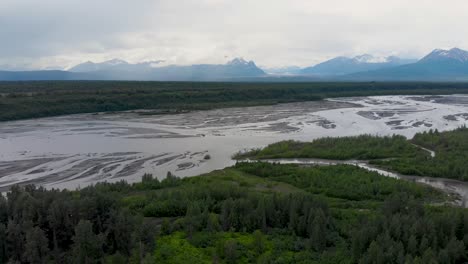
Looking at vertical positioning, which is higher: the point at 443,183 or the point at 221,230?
the point at 221,230

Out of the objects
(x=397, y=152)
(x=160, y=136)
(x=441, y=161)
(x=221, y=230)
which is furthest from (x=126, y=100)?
(x=221, y=230)

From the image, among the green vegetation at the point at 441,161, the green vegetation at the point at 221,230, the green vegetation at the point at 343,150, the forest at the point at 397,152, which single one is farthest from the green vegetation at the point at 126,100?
the green vegetation at the point at 221,230

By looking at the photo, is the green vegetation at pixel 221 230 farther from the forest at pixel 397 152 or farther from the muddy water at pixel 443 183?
the forest at pixel 397 152

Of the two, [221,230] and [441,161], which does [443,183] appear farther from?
[221,230]

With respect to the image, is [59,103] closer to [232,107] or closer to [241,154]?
[232,107]

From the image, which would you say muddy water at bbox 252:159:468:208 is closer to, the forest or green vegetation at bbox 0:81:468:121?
the forest

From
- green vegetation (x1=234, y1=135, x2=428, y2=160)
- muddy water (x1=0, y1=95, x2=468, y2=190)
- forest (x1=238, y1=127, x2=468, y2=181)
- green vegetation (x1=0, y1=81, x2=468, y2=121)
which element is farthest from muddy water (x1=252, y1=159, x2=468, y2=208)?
green vegetation (x1=0, y1=81, x2=468, y2=121)

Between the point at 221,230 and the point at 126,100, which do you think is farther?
the point at 126,100
